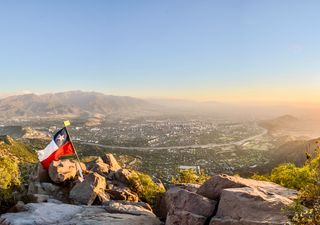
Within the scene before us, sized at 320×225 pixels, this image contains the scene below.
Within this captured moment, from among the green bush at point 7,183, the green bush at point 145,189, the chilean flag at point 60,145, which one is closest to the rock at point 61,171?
the green bush at point 7,183

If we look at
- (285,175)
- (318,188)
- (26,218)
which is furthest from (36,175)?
(318,188)

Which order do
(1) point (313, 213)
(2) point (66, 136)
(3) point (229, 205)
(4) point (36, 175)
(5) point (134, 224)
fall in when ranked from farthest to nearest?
(4) point (36, 175), (2) point (66, 136), (5) point (134, 224), (3) point (229, 205), (1) point (313, 213)

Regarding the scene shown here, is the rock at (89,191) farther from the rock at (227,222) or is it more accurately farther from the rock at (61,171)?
the rock at (227,222)

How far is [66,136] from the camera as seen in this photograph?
43.9m

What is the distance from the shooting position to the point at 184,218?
25.4 meters

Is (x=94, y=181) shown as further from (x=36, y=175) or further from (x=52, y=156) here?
(x=36, y=175)

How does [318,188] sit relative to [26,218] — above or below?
above

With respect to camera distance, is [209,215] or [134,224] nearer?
[209,215]

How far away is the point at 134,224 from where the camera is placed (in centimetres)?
2812

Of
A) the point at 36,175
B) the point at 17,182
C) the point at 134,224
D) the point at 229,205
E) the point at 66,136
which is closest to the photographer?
the point at 229,205

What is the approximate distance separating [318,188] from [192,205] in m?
9.73

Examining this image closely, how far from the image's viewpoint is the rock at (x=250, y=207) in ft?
75.3

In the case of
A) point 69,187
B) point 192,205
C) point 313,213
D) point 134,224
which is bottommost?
point 69,187

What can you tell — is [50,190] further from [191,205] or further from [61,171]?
[191,205]
